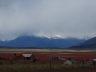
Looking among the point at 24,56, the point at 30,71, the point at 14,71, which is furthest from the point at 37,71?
the point at 24,56

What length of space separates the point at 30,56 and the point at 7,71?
33938 mm

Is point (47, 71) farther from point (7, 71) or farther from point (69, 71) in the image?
point (7, 71)

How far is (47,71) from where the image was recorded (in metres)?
32.4

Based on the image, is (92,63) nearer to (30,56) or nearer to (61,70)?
(61,70)

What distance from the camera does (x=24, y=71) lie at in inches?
1267

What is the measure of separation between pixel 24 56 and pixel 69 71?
33.2 m

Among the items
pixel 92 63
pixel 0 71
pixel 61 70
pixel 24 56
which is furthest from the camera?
pixel 24 56

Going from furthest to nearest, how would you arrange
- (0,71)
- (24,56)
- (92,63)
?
(24,56)
(92,63)
(0,71)

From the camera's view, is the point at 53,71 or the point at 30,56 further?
the point at 30,56

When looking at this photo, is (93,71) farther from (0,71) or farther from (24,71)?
(0,71)

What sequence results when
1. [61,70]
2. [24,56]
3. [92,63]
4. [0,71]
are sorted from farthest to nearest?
1. [24,56]
2. [92,63]
3. [61,70]
4. [0,71]

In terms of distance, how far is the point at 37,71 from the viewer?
32281 mm

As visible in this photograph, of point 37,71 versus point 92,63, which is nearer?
point 37,71

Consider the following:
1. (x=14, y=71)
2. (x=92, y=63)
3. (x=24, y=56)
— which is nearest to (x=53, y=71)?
(x=14, y=71)
